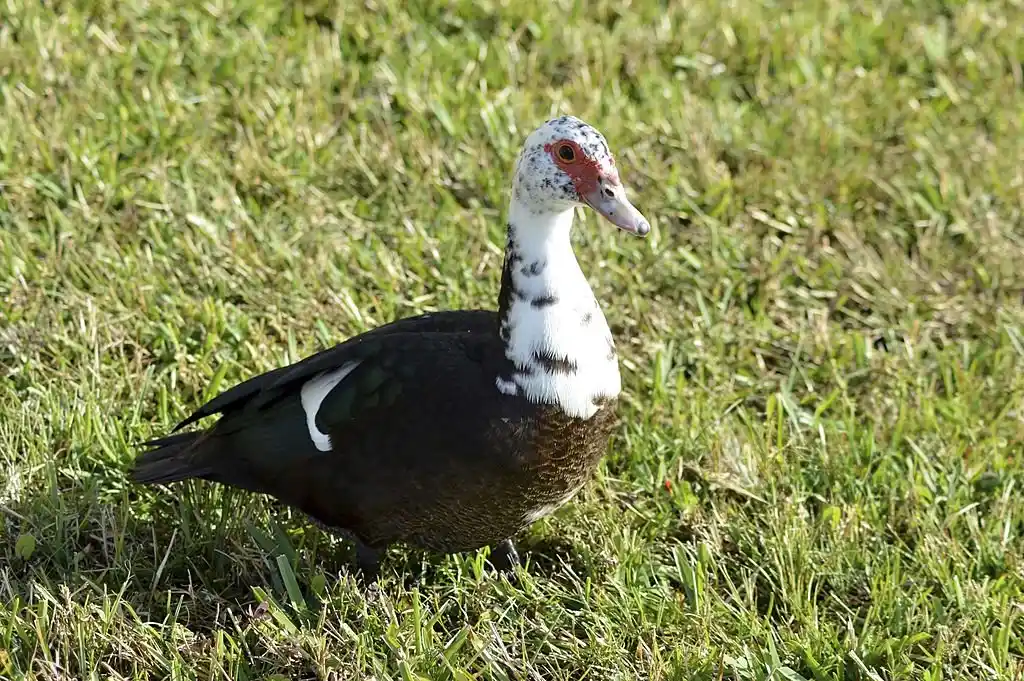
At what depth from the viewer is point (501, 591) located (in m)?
2.96

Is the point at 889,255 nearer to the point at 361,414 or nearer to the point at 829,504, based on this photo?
the point at 829,504

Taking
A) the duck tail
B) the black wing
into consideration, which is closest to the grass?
the duck tail

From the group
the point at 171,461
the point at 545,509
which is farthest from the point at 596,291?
the point at 171,461

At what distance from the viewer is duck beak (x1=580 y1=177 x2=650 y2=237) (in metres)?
2.63

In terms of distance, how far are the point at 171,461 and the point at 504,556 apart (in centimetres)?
80

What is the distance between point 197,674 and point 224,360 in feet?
3.25

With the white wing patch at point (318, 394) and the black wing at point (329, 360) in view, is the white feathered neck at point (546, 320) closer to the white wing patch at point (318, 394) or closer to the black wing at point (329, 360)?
the black wing at point (329, 360)

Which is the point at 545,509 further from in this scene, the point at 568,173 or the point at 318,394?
the point at 568,173

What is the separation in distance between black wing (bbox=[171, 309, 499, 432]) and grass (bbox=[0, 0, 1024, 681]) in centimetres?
28

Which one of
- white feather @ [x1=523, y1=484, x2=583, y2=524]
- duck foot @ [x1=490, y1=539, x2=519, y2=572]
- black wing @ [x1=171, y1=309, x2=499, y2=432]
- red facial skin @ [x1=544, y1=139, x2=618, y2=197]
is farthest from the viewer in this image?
duck foot @ [x1=490, y1=539, x2=519, y2=572]

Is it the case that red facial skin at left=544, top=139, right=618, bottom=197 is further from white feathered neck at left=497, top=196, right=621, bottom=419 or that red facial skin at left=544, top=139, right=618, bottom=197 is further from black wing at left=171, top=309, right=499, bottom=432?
black wing at left=171, top=309, right=499, bottom=432

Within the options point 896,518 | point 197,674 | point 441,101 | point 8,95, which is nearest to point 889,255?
point 896,518

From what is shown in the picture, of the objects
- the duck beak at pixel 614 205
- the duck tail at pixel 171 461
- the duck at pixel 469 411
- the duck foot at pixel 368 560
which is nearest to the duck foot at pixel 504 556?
the duck at pixel 469 411

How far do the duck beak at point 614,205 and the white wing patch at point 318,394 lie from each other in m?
0.65
